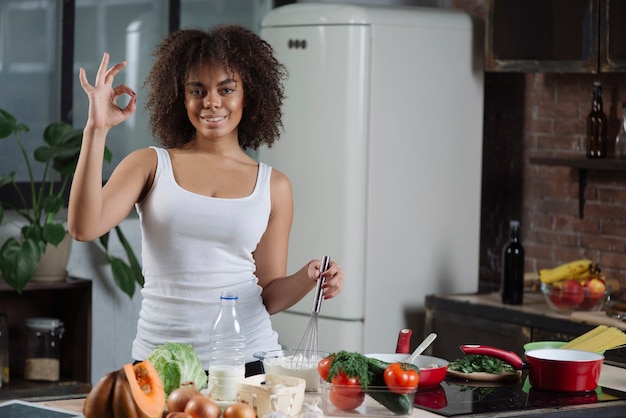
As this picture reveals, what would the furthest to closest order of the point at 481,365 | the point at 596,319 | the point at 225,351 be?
1. the point at 596,319
2. the point at 481,365
3. the point at 225,351

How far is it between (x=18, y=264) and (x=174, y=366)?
207 cm

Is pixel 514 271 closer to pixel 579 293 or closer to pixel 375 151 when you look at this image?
pixel 579 293

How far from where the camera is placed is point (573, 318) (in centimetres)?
402

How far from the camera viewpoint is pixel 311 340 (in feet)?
8.37

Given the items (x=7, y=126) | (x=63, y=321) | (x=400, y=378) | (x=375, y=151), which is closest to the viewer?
(x=400, y=378)

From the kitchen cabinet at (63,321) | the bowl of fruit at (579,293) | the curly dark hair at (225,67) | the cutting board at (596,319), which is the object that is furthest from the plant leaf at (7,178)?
the cutting board at (596,319)

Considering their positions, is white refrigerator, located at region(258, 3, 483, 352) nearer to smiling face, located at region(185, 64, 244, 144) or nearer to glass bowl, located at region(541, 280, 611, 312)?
glass bowl, located at region(541, 280, 611, 312)

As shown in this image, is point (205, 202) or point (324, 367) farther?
point (205, 202)

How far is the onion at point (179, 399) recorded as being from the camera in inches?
83.4

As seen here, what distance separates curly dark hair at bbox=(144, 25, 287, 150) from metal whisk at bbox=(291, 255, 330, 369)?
0.55 metres

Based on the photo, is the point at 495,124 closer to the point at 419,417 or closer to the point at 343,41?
the point at 343,41

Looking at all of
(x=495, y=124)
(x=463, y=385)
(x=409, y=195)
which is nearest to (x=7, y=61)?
(x=409, y=195)

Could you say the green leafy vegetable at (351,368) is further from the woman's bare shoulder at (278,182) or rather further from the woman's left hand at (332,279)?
the woman's bare shoulder at (278,182)

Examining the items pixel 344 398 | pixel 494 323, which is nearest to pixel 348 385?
pixel 344 398
